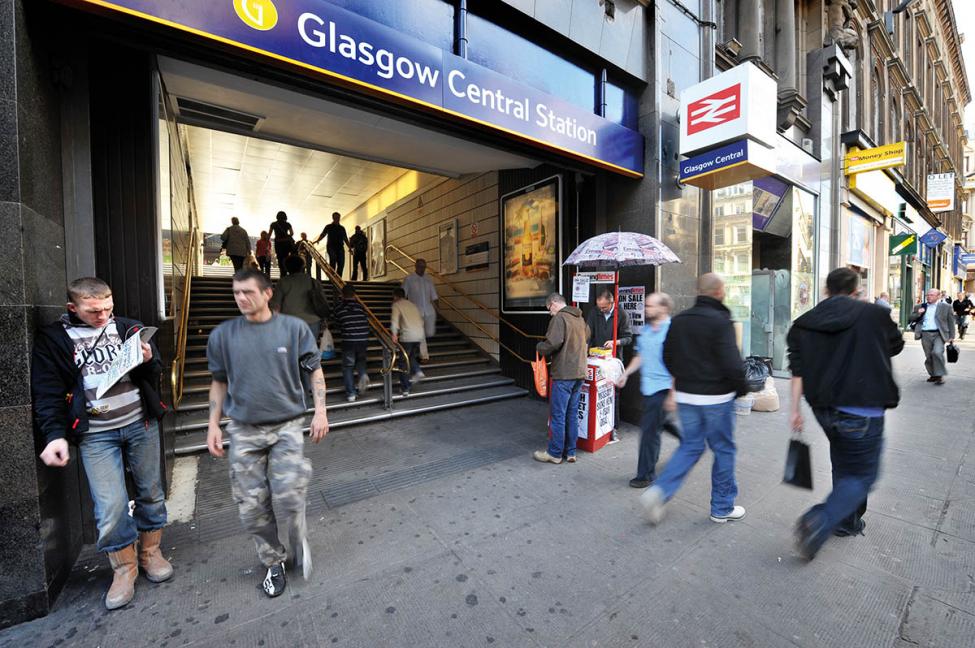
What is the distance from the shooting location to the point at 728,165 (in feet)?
17.5

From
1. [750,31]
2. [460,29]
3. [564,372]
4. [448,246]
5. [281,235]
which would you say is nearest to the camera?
[564,372]

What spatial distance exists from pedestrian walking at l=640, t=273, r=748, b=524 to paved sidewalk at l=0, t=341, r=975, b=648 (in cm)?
25

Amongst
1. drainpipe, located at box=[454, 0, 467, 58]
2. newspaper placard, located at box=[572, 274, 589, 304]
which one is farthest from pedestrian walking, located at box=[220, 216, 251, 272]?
newspaper placard, located at box=[572, 274, 589, 304]

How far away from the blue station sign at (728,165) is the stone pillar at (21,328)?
609 centimetres

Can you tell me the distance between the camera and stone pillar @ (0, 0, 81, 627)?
7.42 ft

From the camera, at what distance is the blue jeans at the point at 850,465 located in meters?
2.62

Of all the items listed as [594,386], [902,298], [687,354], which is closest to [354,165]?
[594,386]

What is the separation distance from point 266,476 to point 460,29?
4.52 meters

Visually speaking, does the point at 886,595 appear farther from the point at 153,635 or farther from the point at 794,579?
the point at 153,635

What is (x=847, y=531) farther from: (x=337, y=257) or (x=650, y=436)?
(x=337, y=257)

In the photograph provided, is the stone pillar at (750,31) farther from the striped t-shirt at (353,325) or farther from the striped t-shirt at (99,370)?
the striped t-shirt at (99,370)

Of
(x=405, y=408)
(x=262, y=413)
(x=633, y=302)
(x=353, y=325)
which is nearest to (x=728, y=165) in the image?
(x=633, y=302)

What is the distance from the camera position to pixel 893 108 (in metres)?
15.2

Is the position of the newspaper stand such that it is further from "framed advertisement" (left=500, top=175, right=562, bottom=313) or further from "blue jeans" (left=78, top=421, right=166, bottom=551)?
"blue jeans" (left=78, top=421, right=166, bottom=551)
